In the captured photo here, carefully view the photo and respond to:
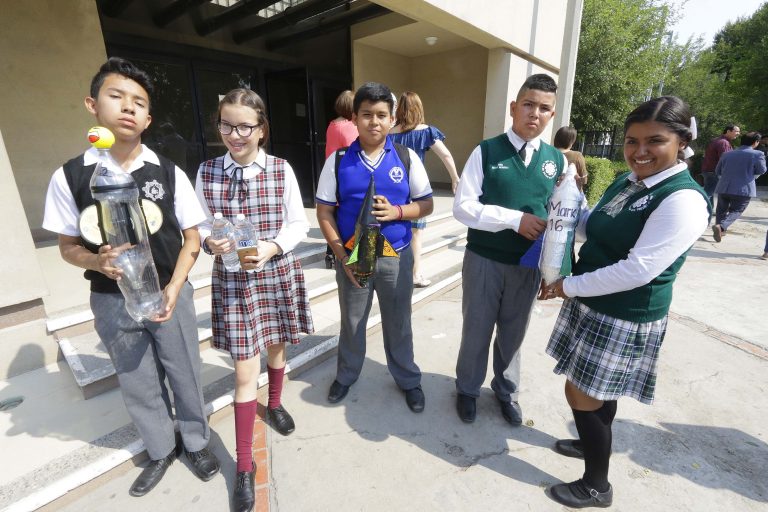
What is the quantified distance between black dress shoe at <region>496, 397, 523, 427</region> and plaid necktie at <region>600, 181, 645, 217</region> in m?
1.49

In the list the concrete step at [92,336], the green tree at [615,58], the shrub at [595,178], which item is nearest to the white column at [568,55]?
the shrub at [595,178]

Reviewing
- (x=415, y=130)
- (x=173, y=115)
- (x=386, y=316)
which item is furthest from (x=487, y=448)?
(x=173, y=115)

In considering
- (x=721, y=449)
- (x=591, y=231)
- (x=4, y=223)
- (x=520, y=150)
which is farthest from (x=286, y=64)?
(x=721, y=449)

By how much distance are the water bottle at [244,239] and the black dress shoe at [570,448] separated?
209 cm

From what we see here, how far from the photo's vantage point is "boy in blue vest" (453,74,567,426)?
1.96m

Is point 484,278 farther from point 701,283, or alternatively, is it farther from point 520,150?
point 701,283

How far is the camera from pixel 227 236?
1803 millimetres

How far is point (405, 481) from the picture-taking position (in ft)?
6.75

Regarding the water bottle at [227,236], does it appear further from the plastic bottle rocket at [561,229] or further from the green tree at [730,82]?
the green tree at [730,82]

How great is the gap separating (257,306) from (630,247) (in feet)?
5.95

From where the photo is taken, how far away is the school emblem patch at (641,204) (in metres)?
1.47

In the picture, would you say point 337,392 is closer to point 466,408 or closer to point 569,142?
point 466,408

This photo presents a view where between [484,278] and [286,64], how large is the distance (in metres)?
7.41

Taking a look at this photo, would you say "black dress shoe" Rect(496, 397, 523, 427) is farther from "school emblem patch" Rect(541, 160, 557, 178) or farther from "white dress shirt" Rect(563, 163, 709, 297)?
"school emblem patch" Rect(541, 160, 557, 178)
